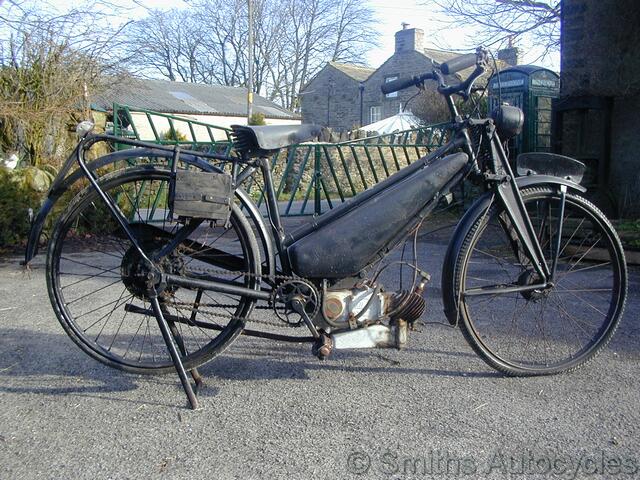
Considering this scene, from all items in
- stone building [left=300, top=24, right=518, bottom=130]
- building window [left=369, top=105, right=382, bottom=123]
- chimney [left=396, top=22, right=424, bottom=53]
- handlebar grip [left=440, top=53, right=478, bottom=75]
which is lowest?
handlebar grip [left=440, top=53, right=478, bottom=75]

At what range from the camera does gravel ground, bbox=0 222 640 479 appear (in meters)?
2.64

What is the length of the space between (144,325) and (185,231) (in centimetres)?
159

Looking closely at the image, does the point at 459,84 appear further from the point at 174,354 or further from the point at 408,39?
the point at 408,39

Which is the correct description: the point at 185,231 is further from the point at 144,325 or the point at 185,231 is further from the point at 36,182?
the point at 36,182

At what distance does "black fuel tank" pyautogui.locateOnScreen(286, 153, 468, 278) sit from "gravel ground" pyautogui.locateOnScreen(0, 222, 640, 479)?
0.65 m

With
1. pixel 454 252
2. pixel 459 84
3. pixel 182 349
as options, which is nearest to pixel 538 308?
pixel 454 252

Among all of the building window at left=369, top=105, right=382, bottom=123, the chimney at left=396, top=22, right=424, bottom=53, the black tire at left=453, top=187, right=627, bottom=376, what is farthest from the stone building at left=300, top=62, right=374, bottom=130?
the black tire at left=453, top=187, right=627, bottom=376

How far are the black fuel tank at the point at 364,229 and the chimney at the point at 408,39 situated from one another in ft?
148

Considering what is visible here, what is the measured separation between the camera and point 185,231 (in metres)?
3.29

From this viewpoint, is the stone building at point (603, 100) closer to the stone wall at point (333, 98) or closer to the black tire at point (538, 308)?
the black tire at point (538, 308)

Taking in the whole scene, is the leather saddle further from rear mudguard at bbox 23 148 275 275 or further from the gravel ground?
the gravel ground

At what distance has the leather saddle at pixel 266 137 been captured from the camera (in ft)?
10.4

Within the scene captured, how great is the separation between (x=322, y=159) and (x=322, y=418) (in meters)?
14.0
